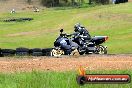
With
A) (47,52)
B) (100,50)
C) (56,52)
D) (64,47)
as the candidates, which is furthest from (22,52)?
(100,50)

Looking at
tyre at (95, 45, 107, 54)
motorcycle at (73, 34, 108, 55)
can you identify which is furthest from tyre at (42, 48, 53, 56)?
tyre at (95, 45, 107, 54)

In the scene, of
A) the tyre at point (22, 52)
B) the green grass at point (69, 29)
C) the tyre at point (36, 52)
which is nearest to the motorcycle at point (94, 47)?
the tyre at point (36, 52)

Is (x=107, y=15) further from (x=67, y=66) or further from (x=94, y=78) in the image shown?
(x=94, y=78)

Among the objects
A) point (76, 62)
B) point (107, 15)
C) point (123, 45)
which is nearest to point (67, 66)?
point (76, 62)

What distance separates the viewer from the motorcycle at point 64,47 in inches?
979

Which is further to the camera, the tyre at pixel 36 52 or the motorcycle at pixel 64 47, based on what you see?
the tyre at pixel 36 52

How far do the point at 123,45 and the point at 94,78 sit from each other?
29.8 meters

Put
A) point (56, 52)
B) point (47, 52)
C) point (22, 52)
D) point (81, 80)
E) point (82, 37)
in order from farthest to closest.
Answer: point (22, 52)
point (47, 52)
point (82, 37)
point (56, 52)
point (81, 80)

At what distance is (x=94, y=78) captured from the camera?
5.65 metres

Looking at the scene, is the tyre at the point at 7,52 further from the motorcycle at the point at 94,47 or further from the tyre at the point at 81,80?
the tyre at the point at 81,80

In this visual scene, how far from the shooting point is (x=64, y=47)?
24953 mm

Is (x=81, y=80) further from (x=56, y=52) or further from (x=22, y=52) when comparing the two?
(x=22, y=52)

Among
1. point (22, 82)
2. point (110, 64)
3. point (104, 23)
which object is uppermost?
point (22, 82)

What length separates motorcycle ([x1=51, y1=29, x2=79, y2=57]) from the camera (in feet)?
81.6
